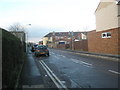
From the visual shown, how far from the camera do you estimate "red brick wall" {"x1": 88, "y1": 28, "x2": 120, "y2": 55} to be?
22047mm

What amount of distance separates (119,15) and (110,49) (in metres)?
4.43

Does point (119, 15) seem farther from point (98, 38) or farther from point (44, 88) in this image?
point (44, 88)

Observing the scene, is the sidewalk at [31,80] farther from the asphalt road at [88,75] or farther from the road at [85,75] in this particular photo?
the asphalt road at [88,75]

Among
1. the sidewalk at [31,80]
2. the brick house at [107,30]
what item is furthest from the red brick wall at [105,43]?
the sidewalk at [31,80]

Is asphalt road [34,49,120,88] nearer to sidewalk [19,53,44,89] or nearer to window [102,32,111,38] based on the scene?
sidewalk [19,53,44,89]

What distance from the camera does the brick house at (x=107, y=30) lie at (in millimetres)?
22547


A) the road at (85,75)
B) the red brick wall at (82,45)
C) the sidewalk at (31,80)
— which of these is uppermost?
the red brick wall at (82,45)

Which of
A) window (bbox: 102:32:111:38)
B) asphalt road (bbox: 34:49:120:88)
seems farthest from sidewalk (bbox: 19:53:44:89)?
window (bbox: 102:32:111:38)

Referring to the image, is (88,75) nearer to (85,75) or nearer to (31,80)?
(85,75)

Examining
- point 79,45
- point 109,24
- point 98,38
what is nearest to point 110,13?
point 109,24

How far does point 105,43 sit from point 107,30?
1.82 metres

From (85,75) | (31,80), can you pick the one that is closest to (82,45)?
(85,75)

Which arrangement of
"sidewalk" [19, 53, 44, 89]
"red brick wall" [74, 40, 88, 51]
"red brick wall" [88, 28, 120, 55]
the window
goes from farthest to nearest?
"red brick wall" [74, 40, 88, 51] < the window < "red brick wall" [88, 28, 120, 55] < "sidewalk" [19, 53, 44, 89]

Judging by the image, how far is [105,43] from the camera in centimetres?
2519
